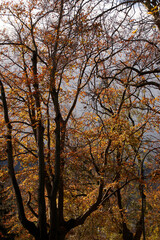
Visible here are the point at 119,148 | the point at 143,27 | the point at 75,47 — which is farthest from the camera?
the point at 119,148

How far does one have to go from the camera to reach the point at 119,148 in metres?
7.56

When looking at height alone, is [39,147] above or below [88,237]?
above

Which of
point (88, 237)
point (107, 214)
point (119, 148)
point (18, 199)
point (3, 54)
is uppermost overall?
point (3, 54)

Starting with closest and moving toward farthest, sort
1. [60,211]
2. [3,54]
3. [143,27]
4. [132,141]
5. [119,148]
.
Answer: [143,27]
[132,141]
[60,211]
[119,148]
[3,54]

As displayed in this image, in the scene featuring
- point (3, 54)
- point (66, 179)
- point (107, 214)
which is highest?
point (3, 54)

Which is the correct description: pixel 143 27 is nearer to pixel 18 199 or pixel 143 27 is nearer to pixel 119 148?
pixel 119 148

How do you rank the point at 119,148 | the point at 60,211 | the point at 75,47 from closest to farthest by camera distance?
the point at 75,47 < the point at 60,211 < the point at 119,148

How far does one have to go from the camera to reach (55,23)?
23.7ft

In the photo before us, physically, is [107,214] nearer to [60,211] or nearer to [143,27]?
[60,211]

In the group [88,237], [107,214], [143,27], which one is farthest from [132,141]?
[88,237]

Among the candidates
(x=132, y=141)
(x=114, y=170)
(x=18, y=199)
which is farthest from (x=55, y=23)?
(x=18, y=199)

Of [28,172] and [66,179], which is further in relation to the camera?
[28,172]

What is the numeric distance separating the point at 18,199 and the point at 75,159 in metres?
2.52

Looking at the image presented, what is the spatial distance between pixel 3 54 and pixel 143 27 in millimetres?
7330
